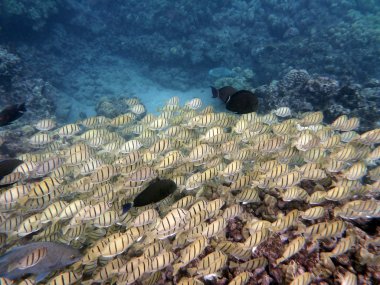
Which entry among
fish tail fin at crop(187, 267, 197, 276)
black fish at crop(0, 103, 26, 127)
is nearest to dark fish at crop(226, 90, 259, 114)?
fish tail fin at crop(187, 267, 197, 276)

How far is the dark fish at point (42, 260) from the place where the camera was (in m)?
2.97

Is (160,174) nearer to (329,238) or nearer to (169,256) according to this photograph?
(169,256)

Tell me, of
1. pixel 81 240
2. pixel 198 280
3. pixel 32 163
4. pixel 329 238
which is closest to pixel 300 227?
pixel 329 238

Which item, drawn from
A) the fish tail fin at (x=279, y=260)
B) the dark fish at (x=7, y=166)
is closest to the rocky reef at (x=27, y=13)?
the dark fish at (x=7, y=166)

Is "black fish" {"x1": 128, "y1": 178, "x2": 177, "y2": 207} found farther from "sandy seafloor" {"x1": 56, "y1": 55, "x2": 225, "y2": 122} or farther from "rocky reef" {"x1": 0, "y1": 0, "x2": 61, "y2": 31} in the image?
"rocky reef" {"x1": 0, "y1": 0, "x2": 61, "y2": 31}

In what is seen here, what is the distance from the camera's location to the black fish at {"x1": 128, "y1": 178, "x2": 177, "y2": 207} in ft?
11.0

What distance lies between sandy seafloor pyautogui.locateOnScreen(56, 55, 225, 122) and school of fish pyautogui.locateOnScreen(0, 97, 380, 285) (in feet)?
38.6

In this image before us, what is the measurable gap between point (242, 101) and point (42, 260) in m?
3.55

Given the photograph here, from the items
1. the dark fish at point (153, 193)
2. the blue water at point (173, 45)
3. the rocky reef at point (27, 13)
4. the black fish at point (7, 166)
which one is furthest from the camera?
the blue water at point (173, 45)

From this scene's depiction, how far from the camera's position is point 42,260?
3143mm

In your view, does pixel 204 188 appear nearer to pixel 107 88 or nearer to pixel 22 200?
pixel 22 200

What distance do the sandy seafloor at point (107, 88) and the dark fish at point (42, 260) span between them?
13330 millimetres

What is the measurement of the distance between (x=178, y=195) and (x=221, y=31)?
64.2 ft

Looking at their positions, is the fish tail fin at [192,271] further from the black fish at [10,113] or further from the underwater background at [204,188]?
the black fish at [10,113]
